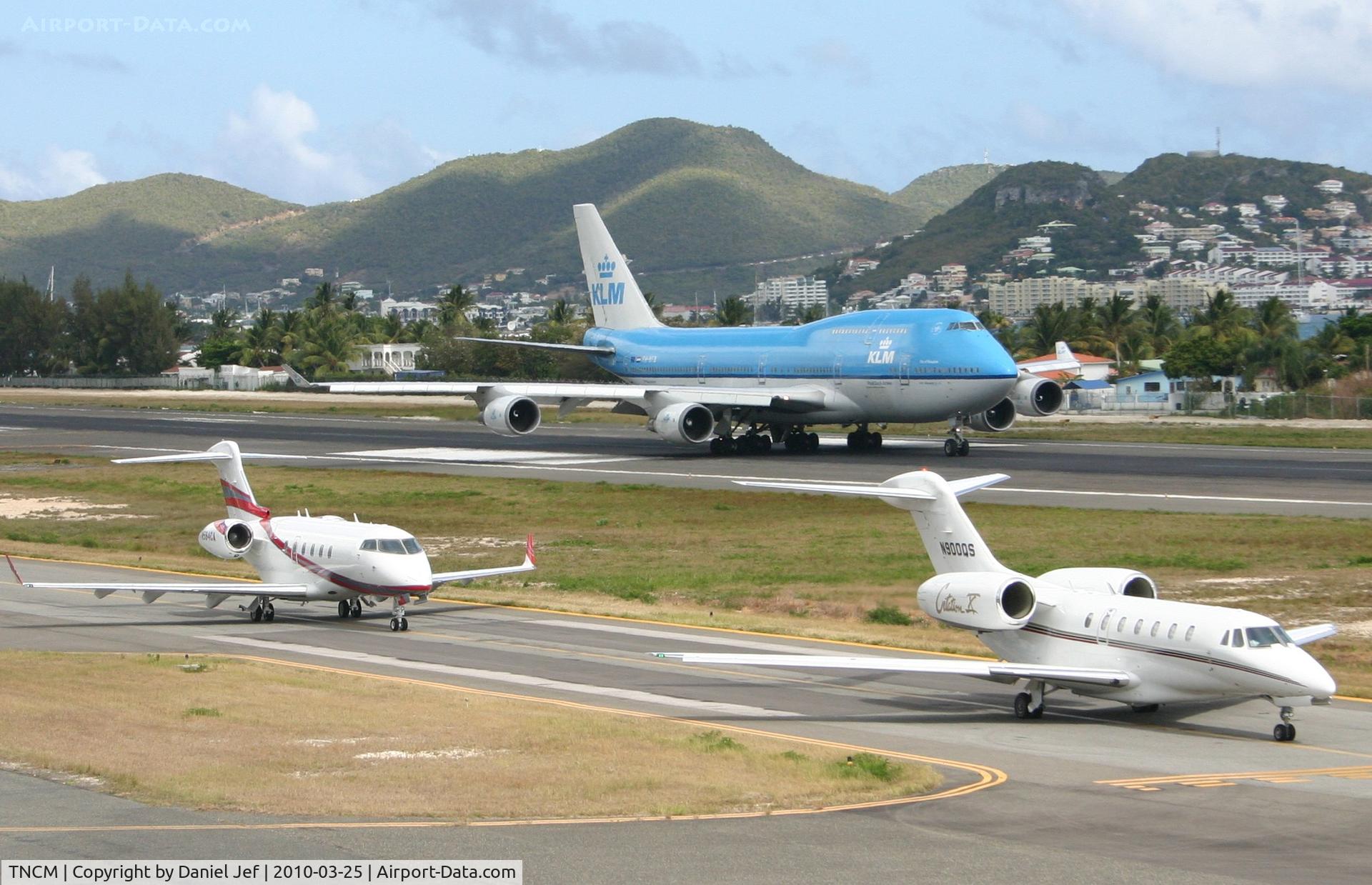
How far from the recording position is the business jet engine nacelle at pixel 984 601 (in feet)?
83.8

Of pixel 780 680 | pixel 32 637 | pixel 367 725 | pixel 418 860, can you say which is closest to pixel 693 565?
pixel 780 680

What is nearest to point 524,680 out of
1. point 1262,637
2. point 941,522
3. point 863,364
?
point 941,522

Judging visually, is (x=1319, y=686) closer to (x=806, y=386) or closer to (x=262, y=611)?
(x=262, y=611)

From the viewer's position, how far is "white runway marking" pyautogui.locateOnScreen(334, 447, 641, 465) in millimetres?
71312

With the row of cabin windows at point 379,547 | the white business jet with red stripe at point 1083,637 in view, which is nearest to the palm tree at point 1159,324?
the row of cabin windows at point 379,547

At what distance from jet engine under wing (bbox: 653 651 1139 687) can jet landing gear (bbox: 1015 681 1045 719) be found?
39 centimetres

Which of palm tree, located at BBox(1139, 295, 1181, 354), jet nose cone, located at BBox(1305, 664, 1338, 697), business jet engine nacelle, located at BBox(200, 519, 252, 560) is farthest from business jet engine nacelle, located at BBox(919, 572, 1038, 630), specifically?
palm tree, located at BBox(1139, 295, 1181, 354)

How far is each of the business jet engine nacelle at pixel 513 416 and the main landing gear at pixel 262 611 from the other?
31806 mm

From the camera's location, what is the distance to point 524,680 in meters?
28.8

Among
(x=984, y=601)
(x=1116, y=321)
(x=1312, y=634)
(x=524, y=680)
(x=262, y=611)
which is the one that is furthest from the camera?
(x=1116, y=321)

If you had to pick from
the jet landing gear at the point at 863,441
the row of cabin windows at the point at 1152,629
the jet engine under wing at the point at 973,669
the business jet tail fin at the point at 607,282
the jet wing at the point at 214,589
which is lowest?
the jet wing at the point at 214,589

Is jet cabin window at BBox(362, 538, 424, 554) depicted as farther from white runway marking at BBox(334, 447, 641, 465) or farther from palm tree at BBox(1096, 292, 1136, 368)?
palm tree at BBox(1096, 292, 1136, 368)

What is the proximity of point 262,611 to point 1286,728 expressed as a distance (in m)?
23.6

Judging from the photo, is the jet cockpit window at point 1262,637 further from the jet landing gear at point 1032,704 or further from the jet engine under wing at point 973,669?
the jet landing gear at point 1032,704
